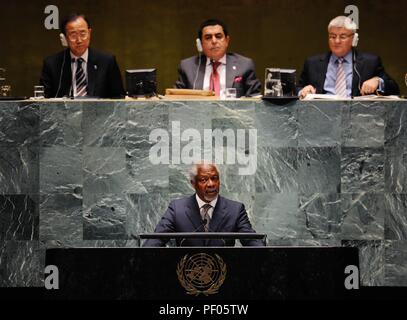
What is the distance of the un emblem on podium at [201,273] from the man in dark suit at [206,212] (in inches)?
59.3

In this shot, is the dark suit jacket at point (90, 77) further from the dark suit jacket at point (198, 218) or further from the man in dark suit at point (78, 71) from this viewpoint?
the dark suit jacket at point (198, 218)

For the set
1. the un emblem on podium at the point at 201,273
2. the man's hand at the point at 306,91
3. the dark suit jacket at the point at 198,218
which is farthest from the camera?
the man's hand at the point at 306,91

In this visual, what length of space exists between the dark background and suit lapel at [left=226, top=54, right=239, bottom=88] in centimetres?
240

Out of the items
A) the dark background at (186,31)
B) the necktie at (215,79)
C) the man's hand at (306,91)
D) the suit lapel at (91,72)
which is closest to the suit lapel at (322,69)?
the man's hand at (306,91)

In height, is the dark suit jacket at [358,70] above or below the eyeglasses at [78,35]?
below

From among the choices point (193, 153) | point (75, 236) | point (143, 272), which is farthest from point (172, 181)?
point (143, 272)

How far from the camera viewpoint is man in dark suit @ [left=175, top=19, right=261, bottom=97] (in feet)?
23.8

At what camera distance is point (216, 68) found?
7.32m

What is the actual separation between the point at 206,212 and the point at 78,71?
5.48 ft

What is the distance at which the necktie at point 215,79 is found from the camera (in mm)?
7277

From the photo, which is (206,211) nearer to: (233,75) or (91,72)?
(233,75)

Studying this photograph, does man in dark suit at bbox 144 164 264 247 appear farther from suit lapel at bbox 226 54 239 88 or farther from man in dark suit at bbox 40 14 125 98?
man in dark suit at bbox 40 14 125 98

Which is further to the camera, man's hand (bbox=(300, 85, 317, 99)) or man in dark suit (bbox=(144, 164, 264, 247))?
man's hand (bbox=(300, 85, 317, 99))

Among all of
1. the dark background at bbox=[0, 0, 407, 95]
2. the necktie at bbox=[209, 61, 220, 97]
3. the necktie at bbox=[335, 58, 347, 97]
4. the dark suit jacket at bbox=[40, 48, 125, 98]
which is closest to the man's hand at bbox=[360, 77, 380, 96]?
the necktie at bbox=[335, 58, 347, 97]
